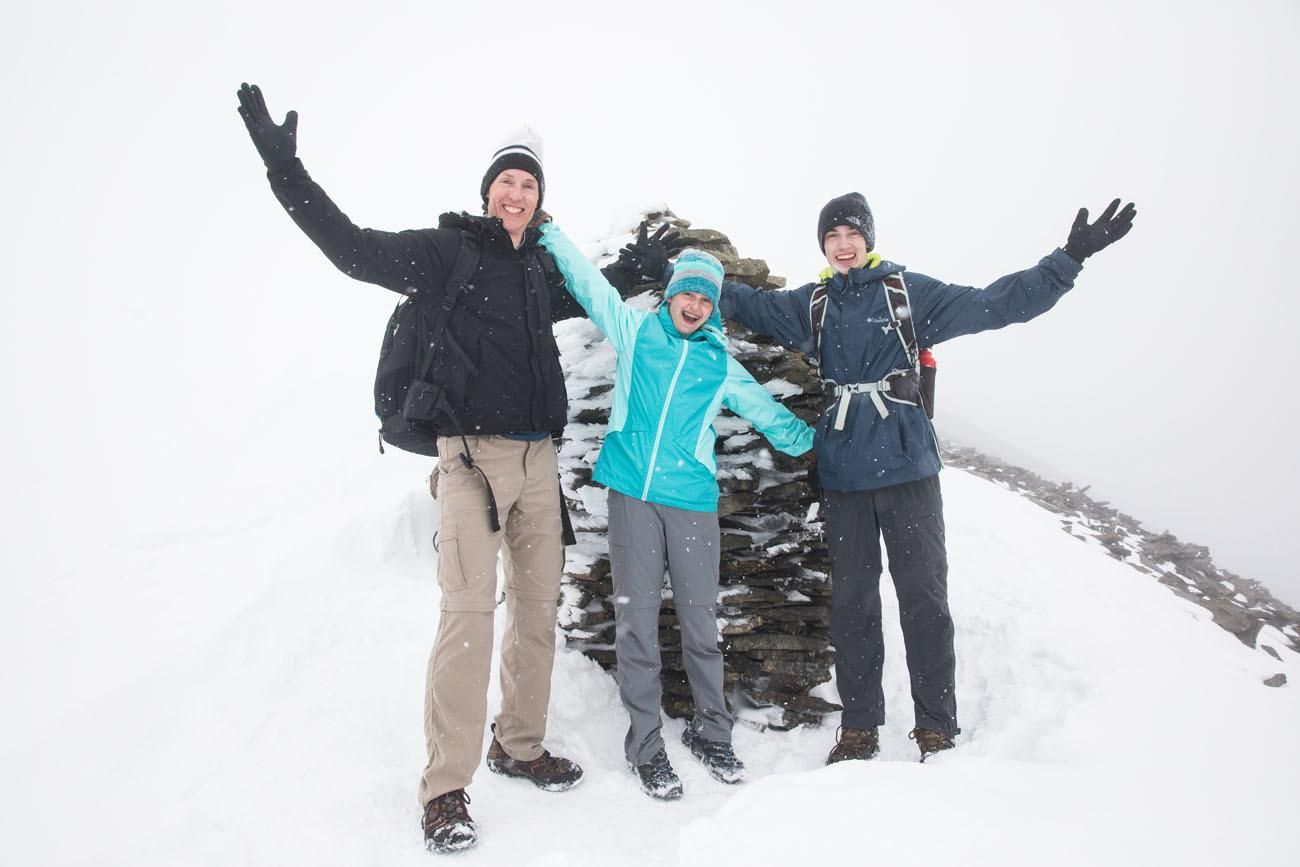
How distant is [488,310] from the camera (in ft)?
13.5

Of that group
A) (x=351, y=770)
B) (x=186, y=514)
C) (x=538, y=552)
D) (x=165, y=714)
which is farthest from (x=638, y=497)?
(x=186, y=514)

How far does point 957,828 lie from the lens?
8.39 feet

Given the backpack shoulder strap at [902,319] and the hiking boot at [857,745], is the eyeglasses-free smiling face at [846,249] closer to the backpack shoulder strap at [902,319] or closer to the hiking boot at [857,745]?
the backpack shoulder strap at [902,319]

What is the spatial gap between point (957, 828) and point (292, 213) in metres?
4.17

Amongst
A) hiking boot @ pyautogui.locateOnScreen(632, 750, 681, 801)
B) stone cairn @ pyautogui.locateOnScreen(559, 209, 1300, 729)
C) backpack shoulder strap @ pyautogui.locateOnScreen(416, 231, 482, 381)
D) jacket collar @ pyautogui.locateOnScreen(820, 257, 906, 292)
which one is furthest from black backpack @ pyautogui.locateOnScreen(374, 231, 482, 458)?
jacket collar @ pyautogui.locateOnScreen(820, 257, 906, 292)

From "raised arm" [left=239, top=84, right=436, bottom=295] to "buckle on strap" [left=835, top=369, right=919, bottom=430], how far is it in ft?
10.00

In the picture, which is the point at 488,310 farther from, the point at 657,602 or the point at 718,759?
the point at 718,759

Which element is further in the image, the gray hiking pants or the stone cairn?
the stone cairn

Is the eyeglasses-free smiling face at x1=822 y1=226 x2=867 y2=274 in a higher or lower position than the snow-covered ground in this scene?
higher

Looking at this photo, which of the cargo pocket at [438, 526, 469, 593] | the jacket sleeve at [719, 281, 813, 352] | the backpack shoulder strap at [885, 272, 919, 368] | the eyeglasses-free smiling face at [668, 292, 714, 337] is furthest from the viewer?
the jacket sleeve at [719, 281, 813, 352]

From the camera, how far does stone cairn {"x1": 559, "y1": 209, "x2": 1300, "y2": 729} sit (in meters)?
5.45

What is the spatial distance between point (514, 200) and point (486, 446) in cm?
168

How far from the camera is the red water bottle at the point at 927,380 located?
4.82 m

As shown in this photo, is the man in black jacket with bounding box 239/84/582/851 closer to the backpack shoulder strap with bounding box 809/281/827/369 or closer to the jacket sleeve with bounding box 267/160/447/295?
the jacket sleeve with bounding box 267/160/447/295
